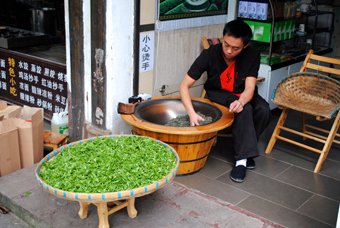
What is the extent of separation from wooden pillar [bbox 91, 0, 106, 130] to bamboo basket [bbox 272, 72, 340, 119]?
6.27ft

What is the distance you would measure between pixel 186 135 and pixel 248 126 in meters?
0.72

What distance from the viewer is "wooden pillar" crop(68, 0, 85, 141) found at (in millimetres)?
3570

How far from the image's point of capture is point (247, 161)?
12.1 feet

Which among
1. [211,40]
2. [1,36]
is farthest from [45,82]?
[211,40]

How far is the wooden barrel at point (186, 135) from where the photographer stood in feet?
9.86

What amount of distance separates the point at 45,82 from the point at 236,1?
2.86 meters

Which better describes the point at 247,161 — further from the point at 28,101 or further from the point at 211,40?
the point at 28,101

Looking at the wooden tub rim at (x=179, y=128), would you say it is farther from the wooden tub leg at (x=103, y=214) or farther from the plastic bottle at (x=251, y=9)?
the plastic bottle at (x=251, y=9)

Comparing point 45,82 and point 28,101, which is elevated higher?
point 45,82

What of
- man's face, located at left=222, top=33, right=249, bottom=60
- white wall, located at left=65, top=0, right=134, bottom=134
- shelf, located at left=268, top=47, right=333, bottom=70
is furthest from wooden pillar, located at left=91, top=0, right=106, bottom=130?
shelf, located at left=268, top=47, right=333, bottom=70

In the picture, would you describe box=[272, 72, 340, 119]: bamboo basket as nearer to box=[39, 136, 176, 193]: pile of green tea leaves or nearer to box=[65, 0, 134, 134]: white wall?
box=[65, 0, 134, 134]: white wall

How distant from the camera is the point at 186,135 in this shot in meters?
3.07

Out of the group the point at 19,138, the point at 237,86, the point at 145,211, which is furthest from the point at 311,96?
the point at 19,138

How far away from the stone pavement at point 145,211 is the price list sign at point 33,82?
1.63 metres
